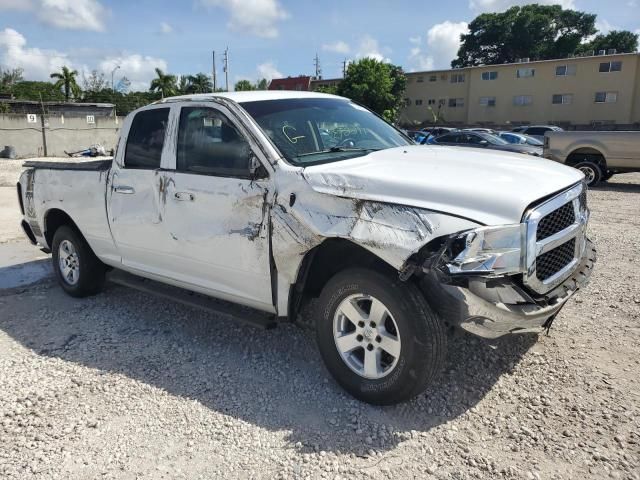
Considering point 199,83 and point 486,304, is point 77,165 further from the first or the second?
point 199,83

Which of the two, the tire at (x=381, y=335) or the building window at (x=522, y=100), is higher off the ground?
the building window at (x=522, y=100)

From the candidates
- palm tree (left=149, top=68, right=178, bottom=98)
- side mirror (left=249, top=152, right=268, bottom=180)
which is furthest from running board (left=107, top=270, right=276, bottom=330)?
palm tree (left=149, top=68, right=178, bottom=98)

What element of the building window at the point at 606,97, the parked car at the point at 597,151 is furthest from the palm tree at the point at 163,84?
the parked car at the point at 597,151

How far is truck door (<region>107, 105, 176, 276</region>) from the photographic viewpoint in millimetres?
4312

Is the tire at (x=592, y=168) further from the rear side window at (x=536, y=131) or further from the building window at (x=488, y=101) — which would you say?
the building window at (x=488, y=101)

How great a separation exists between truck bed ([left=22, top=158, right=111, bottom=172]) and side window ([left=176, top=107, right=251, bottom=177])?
1.09 metres

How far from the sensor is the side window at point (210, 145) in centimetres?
375

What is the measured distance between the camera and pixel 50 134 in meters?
25.9

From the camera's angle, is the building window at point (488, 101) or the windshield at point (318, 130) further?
the building window at point (488, 101)

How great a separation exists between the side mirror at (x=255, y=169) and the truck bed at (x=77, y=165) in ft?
6.24

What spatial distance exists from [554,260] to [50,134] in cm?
2749

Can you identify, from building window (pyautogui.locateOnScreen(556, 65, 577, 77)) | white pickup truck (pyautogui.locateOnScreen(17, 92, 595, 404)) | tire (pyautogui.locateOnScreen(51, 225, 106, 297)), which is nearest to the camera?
white pickup truck (pyautogui.locateOnScreen(17, 92, 595, 404))

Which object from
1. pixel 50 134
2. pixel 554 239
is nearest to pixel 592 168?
pixel 554 239

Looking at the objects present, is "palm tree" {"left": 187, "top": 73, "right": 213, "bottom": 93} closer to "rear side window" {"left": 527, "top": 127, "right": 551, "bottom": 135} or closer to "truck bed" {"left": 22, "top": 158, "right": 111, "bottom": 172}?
"rear side window" {"left": 527, "top": 127, "right": 551, "bottom": 135}
